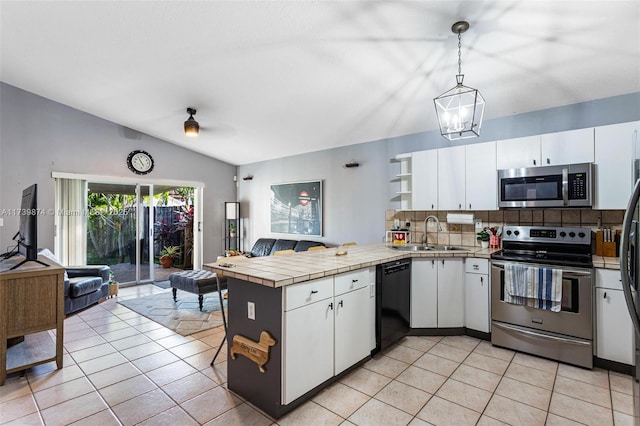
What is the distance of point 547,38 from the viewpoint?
2303 millimetres

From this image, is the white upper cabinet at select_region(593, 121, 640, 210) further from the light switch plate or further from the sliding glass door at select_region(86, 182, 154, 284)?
the sliding glass door at select_region(86, 182, 154, 284)

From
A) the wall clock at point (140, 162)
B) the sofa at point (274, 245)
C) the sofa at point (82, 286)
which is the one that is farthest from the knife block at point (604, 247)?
the wall clock at point (140, 162)

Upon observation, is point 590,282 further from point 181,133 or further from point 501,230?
point 181,133

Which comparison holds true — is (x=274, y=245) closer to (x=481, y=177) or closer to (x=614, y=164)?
(x=481, y=177)

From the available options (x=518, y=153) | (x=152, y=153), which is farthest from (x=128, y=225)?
(x=518, y=153)

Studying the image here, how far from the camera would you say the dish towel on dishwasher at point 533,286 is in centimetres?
268

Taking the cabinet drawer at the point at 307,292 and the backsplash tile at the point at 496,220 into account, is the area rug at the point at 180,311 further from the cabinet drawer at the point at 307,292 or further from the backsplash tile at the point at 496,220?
the backsplash tile at the point at 496,220

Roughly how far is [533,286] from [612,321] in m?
0.57

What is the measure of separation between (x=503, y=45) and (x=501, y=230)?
192 centimetres

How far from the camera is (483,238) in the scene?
11.8 ft

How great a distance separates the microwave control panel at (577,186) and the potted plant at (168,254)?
6.57m

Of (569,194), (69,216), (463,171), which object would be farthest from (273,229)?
(569,194)

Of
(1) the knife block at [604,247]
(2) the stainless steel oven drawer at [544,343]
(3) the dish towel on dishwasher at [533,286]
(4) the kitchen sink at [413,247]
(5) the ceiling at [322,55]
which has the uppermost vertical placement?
(5) the ceiling at [322,55]

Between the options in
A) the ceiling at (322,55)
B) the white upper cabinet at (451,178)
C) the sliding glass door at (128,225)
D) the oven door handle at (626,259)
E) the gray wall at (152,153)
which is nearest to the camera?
the oven door handle at (626,259)
